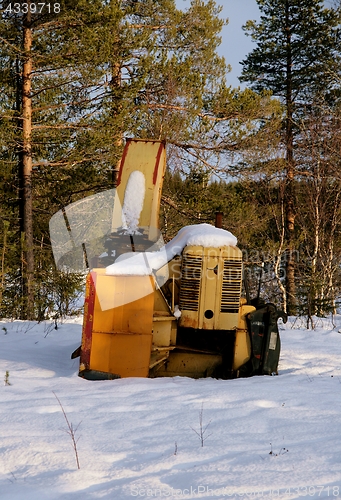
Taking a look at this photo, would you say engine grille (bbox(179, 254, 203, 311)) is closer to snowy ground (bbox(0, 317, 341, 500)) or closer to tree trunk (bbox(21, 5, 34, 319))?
snowy ground (bbox(0, 317, 341, 500))

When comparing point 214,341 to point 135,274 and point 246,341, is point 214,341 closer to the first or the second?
point 246,341

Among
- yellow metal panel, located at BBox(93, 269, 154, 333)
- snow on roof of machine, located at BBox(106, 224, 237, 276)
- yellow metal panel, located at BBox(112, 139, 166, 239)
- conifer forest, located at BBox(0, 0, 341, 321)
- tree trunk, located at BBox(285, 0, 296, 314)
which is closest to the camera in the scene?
yellow metal panel, located at BBox(93, 269, 154, 333)

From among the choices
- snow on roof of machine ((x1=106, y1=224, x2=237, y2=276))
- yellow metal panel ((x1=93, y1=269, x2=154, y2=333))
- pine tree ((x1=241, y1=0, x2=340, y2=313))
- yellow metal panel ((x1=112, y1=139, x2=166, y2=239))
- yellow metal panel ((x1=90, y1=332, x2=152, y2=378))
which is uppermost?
pine tree ((x1=241, y1=0, x2=340, y2=313))

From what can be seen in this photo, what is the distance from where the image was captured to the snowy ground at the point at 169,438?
2350 mm

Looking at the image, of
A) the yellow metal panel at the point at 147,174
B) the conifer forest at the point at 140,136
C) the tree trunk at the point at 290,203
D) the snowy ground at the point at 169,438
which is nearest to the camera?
the snowy ground at the point at 169,438

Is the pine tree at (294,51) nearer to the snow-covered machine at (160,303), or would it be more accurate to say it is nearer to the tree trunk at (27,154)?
the tree trunk at (27,154)

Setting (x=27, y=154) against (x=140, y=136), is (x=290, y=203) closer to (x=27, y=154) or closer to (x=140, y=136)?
(x=140, y=136)

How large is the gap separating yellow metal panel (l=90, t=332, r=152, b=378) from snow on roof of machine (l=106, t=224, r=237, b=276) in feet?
1.83

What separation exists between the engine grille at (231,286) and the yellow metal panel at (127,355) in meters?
0.75

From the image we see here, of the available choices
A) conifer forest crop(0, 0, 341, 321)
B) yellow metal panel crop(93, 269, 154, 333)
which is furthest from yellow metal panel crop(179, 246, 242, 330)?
conifer forest crop(0, 0, 341, 321)

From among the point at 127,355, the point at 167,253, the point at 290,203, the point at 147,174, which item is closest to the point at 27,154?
the point at 147,174

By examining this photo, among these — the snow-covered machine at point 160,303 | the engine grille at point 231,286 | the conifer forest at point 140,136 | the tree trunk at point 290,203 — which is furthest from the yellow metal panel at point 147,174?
the tree trunk at point 290,203

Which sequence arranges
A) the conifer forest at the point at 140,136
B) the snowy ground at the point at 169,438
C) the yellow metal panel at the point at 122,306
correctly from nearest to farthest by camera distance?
the snowy ground at the point at 169,438, the yellow metal panel at the point at 122,306, the conifer forest at the point at 140,136

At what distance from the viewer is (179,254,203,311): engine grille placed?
479 centimetres
